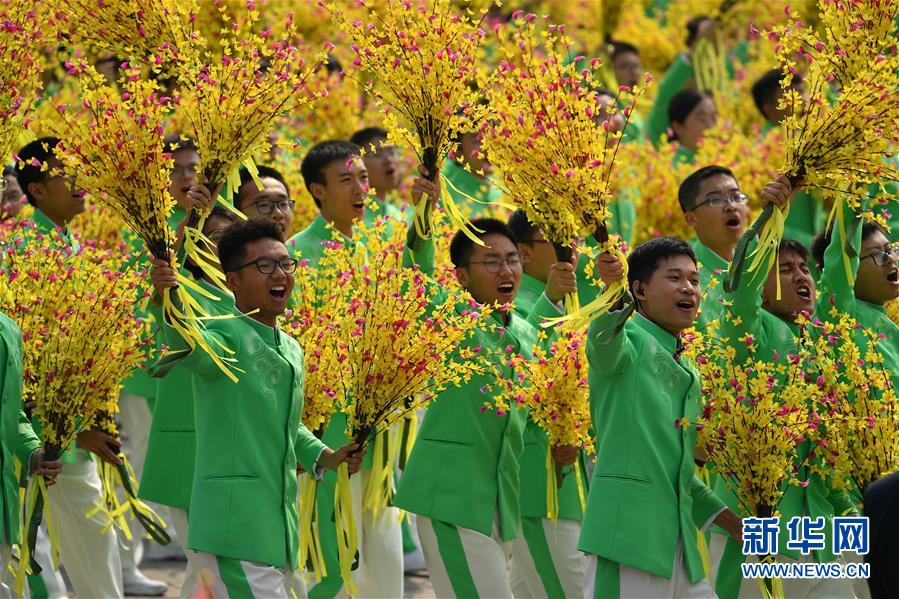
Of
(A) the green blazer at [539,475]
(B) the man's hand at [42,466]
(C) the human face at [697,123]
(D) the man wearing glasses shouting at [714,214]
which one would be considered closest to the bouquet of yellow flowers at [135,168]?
(B) the man's hand at [42,466]

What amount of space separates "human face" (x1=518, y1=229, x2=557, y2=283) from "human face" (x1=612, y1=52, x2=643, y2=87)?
4.46 metres

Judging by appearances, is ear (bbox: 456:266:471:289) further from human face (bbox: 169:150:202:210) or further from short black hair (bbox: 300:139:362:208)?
human face (bbox: 169:150:202:210)

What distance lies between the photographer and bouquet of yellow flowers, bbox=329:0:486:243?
6262mm

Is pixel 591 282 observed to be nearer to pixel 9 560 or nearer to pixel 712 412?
pixel 712 412

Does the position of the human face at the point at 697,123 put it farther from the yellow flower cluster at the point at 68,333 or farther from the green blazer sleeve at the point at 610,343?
the yellow flower cluster at the point at 68,333

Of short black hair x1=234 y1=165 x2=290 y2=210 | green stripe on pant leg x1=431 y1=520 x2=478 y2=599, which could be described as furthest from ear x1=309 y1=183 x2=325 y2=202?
green stripe on pant leg x1=431 y1=520 x2=478 y2=599

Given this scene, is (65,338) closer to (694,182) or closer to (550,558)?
(550,558)

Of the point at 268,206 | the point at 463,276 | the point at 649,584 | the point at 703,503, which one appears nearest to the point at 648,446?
the point at 703,503

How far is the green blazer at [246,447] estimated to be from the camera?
5.66 m

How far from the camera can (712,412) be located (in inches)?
235

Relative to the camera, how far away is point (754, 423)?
5.90 m

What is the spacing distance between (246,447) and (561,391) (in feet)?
4.68

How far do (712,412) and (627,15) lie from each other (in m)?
7.48

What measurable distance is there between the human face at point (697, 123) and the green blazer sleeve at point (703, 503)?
505cm
